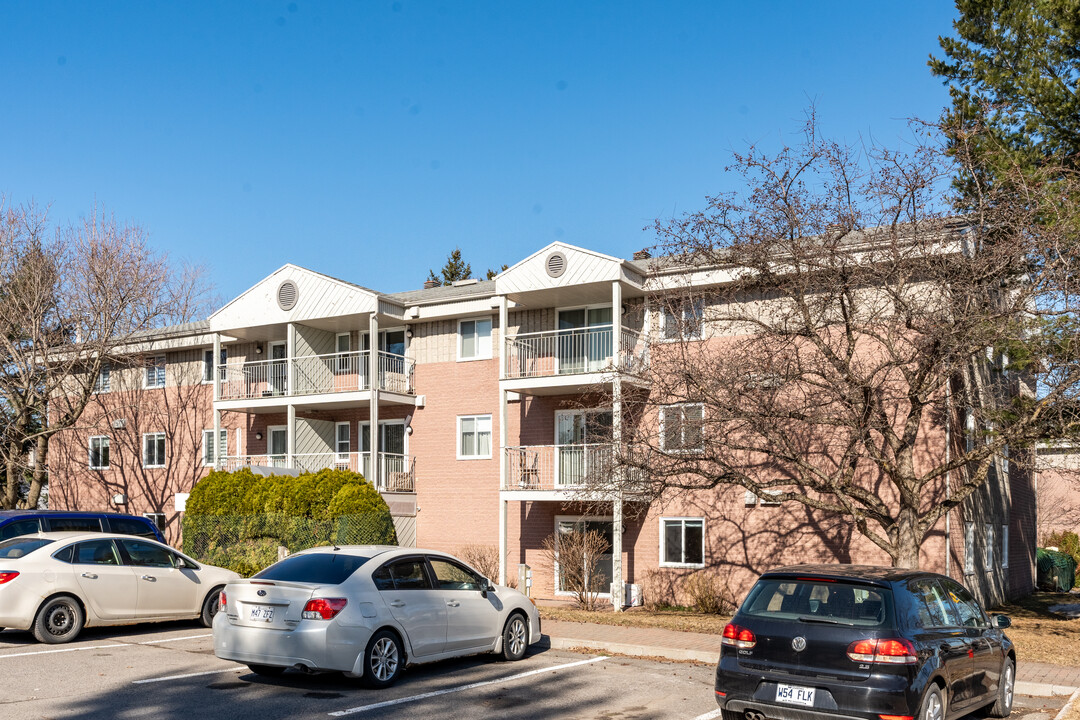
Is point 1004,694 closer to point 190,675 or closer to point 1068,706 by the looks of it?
point 1068,706

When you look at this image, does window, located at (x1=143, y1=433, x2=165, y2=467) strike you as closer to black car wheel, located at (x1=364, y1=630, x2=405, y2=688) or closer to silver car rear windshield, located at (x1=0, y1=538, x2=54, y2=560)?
silver car rear windshield, located at (x1=0, y1=538, x2=54, y2=560)

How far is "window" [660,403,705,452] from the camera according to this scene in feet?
54.5

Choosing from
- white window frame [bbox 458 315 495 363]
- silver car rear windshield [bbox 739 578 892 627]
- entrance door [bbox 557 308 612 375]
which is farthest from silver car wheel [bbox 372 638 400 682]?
white window frame [bbox 458 315 495 363]

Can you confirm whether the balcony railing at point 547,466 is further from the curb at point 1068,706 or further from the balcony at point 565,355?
the curb at point 1068,706

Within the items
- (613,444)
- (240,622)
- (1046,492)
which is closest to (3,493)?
(613,444)

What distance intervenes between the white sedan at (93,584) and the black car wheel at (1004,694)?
35.5ft

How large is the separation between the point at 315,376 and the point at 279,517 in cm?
593

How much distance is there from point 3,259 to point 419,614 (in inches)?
910

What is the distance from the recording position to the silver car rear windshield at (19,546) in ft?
43.0

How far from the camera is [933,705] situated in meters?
7.93

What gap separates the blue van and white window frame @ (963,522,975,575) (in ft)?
53.7

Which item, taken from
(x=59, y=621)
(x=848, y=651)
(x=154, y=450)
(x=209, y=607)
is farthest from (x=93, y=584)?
(x=154, y=450)

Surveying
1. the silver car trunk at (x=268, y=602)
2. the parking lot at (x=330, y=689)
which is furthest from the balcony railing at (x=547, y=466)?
the silver car trunk at (x=268, y=602)

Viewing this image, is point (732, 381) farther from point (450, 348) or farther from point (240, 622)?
point (450, 348)
